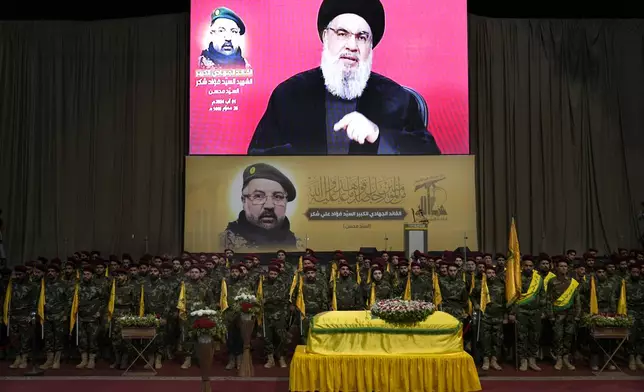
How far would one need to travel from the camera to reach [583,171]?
59.2ft

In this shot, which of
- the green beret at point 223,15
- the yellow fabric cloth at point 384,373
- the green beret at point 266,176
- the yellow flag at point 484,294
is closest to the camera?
the yellow fabric cloth at point 384,373

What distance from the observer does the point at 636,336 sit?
33.4 feet

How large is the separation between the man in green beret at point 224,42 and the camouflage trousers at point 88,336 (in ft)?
27.8

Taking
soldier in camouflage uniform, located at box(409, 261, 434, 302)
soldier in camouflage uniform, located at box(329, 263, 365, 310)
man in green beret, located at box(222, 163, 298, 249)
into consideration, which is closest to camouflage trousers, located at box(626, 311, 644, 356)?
soldier in camouflage uniform, located at box(409, 261, 434, 302)

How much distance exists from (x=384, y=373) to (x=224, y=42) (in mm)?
11667

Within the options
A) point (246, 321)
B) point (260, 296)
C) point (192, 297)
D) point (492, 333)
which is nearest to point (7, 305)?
point (192, 297)

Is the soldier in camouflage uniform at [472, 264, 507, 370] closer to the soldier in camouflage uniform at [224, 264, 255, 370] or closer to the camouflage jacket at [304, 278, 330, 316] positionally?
the camouflage jacket at [304, 278, 330, 316]

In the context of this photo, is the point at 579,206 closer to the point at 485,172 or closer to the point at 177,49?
the point at 485,172

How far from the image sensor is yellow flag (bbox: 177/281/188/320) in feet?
33.9

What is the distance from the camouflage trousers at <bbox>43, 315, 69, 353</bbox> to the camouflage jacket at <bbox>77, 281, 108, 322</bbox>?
11.6 inches

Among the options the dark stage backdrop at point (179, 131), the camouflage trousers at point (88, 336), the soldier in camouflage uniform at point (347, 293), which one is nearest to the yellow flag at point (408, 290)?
the soldier in camouflage uniform at point (347, 293)

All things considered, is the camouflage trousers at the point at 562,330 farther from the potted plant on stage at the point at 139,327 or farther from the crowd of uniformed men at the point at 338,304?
the potted plant on stage at the point at 139,327

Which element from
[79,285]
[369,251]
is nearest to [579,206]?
[369,251]

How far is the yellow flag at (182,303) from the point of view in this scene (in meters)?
10.3
